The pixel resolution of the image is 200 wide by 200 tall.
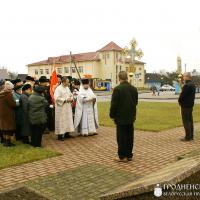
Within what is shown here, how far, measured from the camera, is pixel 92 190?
5.41m

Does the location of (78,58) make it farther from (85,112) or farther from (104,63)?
(85,112)

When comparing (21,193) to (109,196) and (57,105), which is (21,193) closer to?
(109,196)

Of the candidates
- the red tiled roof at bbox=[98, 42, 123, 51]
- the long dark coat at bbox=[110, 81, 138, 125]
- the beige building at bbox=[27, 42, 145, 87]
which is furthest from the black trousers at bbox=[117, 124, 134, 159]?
the red tiled roof at bbox=[98, 42, 123, 51]

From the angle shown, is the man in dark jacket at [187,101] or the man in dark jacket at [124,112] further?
the man in dark jacket at [187,101]

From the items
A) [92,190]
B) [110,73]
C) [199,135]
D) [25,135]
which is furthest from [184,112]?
[110,73]

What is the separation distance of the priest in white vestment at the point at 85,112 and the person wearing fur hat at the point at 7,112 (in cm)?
241

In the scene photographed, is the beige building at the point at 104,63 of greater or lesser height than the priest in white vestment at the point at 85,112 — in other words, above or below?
above

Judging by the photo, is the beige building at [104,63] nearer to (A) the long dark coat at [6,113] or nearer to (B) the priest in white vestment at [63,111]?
(B) the priest in white vestment at [63,111]

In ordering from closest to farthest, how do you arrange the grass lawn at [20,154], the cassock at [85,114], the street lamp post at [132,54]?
the grass lawn at [20,154] < the cassock at [85,114] < the street lamp post at [132,54]

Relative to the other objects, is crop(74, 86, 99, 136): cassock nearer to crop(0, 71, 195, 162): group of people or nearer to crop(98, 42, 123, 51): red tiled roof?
crop(0, 71, 195, 162): group of people

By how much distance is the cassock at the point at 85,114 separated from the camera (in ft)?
36.0

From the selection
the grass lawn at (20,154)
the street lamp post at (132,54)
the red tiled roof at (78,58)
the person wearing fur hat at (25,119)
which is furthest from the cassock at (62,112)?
the red tiled roof at (78,58)

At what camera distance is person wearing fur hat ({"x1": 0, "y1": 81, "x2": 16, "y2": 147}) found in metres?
9.00

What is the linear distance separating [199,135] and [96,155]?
4.11 metres
